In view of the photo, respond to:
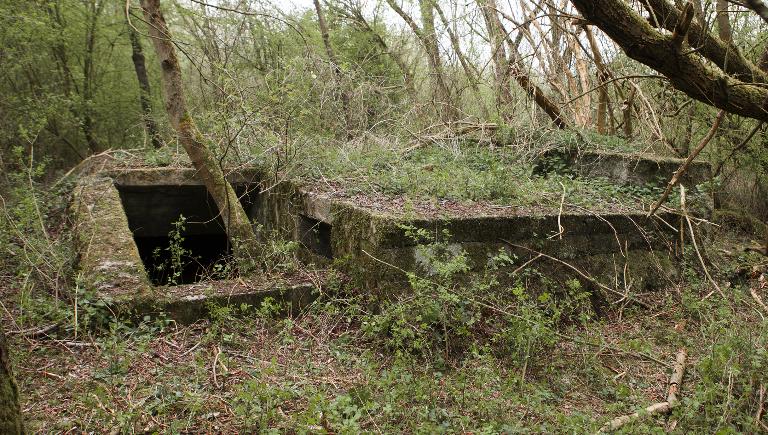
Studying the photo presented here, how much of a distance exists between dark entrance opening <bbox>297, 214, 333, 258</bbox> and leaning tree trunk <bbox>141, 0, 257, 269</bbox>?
0.72 meters

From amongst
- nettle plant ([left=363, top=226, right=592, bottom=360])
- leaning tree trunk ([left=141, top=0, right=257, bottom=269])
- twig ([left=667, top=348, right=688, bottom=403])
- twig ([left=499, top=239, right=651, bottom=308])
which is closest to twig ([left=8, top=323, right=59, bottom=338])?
leaning tree trunk ([left=141, top=0, right=257, bottom=269])

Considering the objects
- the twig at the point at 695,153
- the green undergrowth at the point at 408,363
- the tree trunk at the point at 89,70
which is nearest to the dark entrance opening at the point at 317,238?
the green undergrowth at the point at 408,363

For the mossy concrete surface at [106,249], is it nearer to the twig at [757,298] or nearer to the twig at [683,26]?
the twig at [683,26]

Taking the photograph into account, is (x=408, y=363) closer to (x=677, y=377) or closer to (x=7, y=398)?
(x=677, y=377)

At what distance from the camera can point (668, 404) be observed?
3.73 meters

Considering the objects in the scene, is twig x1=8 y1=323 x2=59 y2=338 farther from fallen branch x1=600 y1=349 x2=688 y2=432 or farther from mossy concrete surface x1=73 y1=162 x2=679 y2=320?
fallen branch x1=600 y1=349 x2=688 y2=432

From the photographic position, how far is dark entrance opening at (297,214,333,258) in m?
6.53

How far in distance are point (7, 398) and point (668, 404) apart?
3.58 metres

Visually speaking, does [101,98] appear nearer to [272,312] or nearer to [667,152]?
[272,312]

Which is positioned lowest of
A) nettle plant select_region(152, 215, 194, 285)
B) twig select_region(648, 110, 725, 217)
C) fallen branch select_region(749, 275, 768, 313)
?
fallen branch select_region(749, 275, 768, 313)

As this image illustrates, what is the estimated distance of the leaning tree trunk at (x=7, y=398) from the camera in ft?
7.72

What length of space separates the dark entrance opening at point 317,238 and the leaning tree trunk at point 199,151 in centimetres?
→ 72

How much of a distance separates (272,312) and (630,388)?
9.40 feet

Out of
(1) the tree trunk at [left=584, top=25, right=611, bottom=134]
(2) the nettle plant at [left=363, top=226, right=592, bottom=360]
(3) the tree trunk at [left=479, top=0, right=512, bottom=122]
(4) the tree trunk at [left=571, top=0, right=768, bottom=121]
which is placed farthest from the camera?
(1) the tree trunk at [left=584, top=25, right=611, bottom=134]
